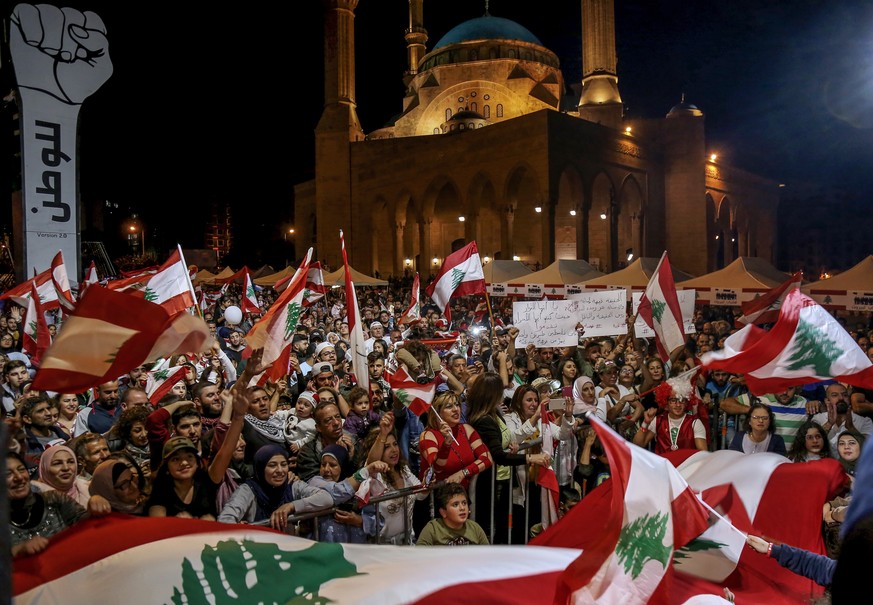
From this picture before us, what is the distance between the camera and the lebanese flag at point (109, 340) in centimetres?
375

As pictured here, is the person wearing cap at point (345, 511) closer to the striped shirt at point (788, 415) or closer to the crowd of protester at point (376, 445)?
the crowd of protester at point (376, 445)

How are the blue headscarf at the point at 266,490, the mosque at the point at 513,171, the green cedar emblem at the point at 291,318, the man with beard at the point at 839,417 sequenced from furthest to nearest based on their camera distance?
the mosque at the point at 513,171 < the green cedar emblem at the point at 291,318 < the man with beard at the point at 839,417 < the blue headscarf at the point at 266,490

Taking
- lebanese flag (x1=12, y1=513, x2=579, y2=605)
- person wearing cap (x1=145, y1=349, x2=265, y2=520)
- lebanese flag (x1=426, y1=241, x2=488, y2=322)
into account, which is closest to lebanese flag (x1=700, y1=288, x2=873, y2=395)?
lebanese flag (x1=12, y1=513, x2=579, y2=605)

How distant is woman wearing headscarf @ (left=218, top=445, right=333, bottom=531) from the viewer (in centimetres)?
412

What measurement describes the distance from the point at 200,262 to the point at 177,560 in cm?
5425

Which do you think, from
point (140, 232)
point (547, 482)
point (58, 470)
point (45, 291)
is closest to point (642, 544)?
point (547, 482)

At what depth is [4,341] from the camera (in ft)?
36.1

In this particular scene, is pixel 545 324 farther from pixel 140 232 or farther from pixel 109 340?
pixel 140 232

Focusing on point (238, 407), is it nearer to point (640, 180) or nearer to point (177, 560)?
point (177, 560)

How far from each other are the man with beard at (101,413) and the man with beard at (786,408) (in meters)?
6.06

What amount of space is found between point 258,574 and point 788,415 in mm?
5400

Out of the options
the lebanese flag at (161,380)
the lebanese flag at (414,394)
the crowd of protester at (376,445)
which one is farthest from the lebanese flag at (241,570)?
the lebanese flag at (161,380)

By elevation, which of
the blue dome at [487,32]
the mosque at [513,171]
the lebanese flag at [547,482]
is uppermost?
the blue dome at [487,32]

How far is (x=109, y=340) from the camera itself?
3916 millimetres
